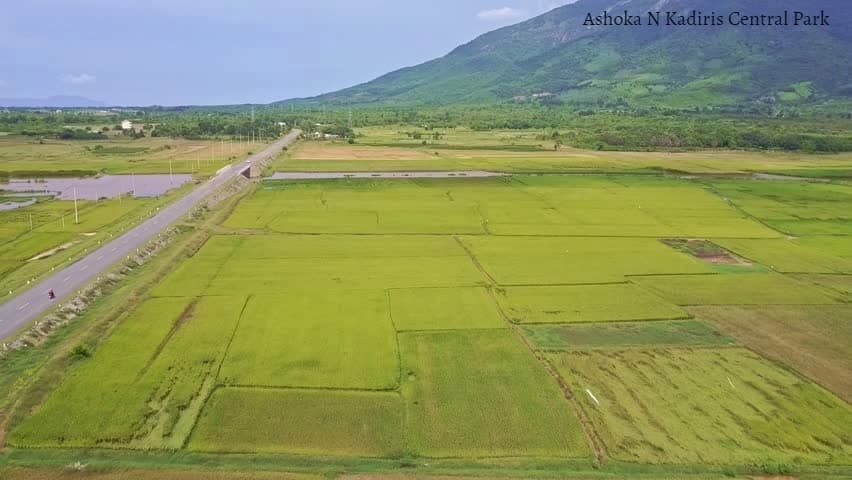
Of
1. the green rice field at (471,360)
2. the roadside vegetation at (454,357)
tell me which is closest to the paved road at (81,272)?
the roadside vegetation at (454,357)

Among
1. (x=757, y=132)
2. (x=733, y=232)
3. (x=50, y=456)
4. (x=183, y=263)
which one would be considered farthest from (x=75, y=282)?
(x=757, y=132)

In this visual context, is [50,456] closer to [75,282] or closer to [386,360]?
[386,360]

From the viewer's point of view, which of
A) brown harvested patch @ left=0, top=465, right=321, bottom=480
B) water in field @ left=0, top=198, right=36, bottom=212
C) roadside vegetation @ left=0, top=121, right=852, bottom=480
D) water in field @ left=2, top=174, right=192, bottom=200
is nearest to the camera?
brown harvested patch @ left=0, top=465, right=321, bottom=480

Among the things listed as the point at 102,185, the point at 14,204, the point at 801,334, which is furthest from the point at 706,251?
the point at 102,185

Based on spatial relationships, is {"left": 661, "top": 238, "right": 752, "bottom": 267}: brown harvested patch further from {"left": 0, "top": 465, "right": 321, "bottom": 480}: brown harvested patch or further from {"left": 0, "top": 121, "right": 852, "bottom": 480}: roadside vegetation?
{"left": 0, "top": 465, "right": 321, "bottom": 480}: brown harvested patch

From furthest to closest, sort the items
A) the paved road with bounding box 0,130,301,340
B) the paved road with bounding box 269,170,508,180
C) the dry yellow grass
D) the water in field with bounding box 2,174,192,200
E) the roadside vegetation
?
the paved road with bounding box 269,170,508,180 < the water in field with bounding box 2,174,192,200 < the paved road with bounding box 0,130,301,340 < the dry yellow grass < the roadside vegetation

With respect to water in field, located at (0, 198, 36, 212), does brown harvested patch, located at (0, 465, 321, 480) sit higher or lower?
lower

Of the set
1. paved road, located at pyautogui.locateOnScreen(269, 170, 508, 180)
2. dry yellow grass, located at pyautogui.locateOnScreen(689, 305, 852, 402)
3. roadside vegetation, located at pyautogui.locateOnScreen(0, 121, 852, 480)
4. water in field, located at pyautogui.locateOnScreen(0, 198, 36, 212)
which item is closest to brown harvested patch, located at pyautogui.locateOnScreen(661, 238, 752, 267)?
roadside vegetation, located at pyautogui.locateOnScreen(0, 121, 852, 480)

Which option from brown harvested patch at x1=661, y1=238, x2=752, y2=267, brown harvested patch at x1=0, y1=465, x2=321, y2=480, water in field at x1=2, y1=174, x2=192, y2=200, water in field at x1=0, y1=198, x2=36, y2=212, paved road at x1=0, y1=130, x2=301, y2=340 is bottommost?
brown harvested patch at x1=0, y1=465, x2=321, y2=480
